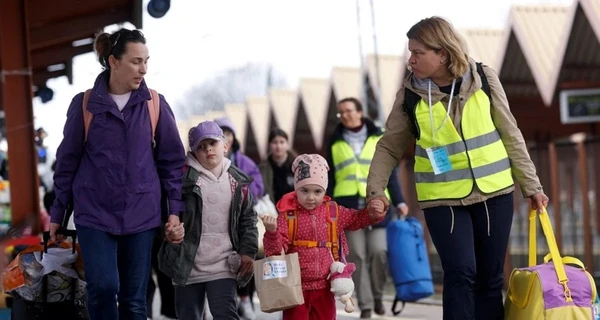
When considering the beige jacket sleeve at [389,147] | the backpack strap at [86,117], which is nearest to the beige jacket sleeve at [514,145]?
the beige jacket sleeve at [389,147]

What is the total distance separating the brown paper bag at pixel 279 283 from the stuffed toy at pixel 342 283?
23 cm

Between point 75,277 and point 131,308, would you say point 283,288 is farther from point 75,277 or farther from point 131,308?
point 75,277

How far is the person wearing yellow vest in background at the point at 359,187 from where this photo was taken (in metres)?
11.2

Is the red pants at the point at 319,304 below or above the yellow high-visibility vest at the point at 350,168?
below

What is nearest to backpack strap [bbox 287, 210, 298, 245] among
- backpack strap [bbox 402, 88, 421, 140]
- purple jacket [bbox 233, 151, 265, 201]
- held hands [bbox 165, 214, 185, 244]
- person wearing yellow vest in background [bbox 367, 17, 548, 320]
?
held hands [bbox 165, 214, 185, 244]

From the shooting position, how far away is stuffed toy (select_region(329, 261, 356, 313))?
21.8 feet

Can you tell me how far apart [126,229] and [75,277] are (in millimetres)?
1135

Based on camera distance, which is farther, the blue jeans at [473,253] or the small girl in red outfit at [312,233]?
the small girl in red outfit at [312,233]

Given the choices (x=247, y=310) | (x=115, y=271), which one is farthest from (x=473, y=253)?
(x=247, y=310)

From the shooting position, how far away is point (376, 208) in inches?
262

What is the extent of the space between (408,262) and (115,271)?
18.1ft

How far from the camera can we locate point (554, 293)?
6176 millimetres

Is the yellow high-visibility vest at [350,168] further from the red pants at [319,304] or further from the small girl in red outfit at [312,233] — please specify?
the red pants at [319,304]

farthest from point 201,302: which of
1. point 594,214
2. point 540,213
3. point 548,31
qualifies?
point 548,31
